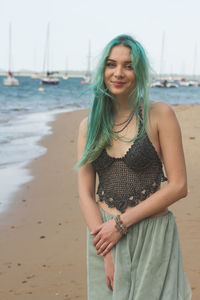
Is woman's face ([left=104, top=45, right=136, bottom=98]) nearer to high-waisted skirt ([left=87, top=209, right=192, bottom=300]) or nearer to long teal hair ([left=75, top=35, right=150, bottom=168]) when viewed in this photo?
long teal hair ([left=75, top=35, right=150, bottom=168])

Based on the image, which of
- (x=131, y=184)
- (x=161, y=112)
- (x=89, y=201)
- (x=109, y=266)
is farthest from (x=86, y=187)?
(x=161, y=112)

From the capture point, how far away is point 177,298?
207 cm

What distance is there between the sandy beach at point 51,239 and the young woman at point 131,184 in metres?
1.88

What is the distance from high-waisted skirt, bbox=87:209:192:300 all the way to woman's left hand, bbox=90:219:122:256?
0.04 meters

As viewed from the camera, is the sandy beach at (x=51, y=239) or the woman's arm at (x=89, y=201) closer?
the woman's arm at (x=89, y=201)

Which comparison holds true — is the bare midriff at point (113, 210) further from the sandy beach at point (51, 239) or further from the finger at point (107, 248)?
the sandy beach at point (51, 239)

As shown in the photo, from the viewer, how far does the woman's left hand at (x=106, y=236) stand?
202 cm

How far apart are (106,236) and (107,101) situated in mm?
649

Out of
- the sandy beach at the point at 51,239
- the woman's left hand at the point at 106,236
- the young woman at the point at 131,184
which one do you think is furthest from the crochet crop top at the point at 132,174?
the sandy beach at the point at 51,239

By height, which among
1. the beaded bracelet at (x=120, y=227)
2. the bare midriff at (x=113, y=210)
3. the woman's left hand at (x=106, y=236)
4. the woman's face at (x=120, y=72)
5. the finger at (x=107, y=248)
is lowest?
the finger at (x=107, y=248)

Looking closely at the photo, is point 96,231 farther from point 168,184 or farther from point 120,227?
point 168,184

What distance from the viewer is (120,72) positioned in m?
2.08

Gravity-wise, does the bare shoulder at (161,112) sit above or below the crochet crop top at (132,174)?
above

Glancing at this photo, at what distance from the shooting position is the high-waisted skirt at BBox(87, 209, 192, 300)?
2021mm
